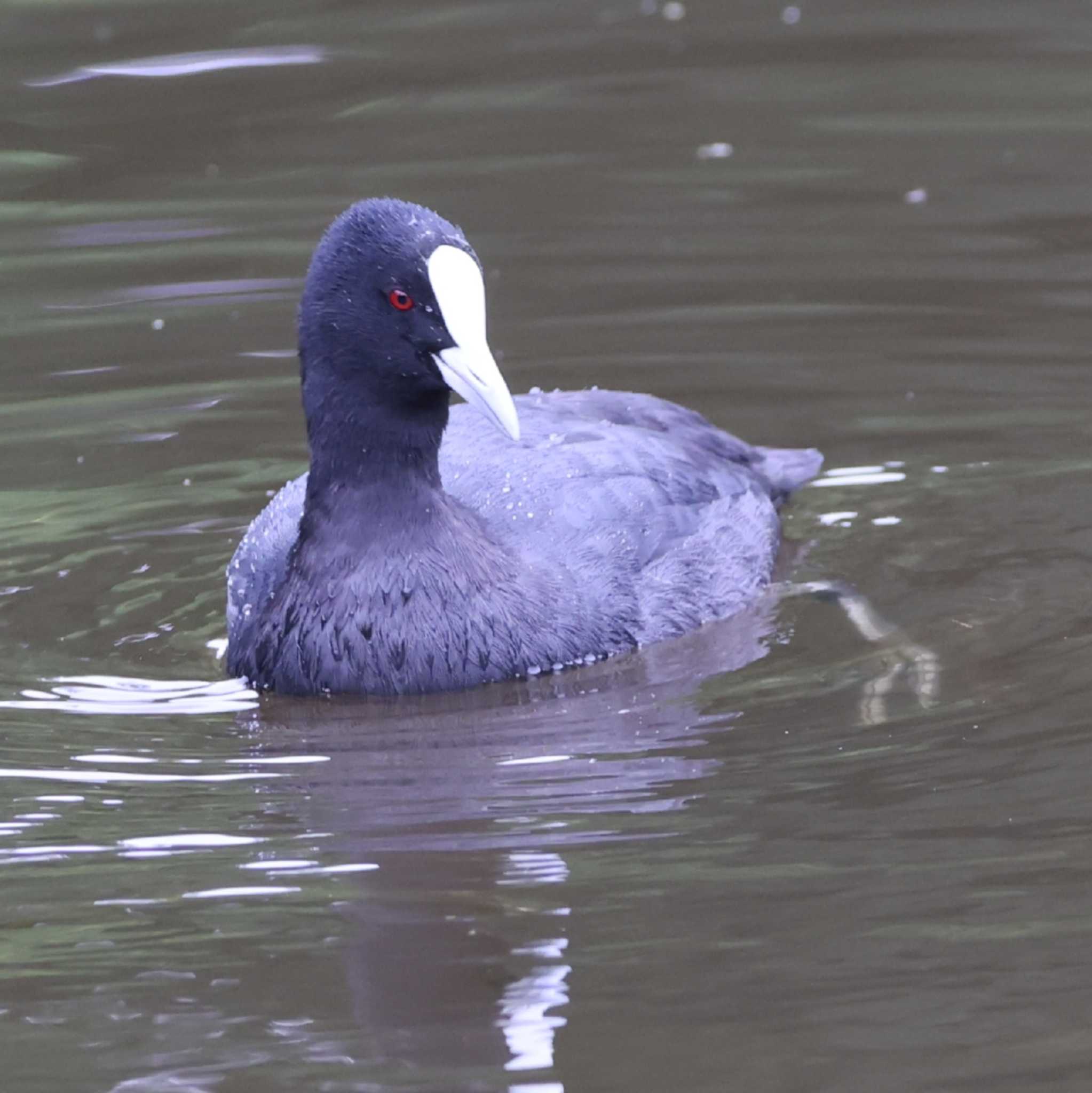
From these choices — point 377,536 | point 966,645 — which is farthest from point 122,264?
point 966,645

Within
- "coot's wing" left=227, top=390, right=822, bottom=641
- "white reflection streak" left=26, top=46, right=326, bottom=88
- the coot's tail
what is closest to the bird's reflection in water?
"coot's wing" left=227, top=390, right=822, bottom=641

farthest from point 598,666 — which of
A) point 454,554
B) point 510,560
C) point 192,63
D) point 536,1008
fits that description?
point 192,63

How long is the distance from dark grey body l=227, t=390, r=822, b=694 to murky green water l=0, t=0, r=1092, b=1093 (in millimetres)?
111

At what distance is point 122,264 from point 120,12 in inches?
104

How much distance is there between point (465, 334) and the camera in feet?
17.6

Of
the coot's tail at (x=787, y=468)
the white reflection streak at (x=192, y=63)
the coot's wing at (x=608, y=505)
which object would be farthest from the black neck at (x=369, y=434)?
the white reflection streak at (x=192, y=63)

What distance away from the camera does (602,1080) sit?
11.9ft

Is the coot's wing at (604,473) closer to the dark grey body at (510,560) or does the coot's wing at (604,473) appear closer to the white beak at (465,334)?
the dark grey body at (510,560)

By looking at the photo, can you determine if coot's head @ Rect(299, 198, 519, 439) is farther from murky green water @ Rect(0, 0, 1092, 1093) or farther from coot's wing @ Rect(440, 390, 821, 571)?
murky green water @ Rect(0, 0, 1092, 1093)

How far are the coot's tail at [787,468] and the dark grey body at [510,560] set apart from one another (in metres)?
0.15

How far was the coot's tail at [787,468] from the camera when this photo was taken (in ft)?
22.4

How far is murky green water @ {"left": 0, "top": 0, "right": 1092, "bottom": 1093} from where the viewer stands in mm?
3916

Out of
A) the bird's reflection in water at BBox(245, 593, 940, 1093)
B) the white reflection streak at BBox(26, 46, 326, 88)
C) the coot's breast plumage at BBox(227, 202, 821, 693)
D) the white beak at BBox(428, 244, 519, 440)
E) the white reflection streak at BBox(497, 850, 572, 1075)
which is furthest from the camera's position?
the white reflection streak at BBox(26, 46, 326, 88)

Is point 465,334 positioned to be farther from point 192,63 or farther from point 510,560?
point 192,63
